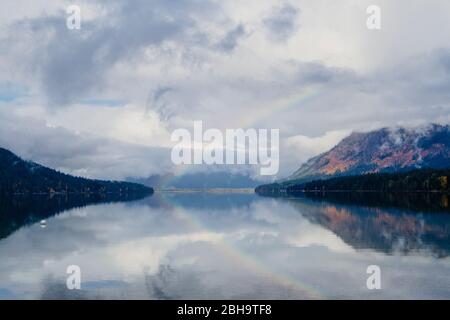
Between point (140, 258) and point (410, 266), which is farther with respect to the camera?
point (140, 258)

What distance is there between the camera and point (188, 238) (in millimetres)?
74938

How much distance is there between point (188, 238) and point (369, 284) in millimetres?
38836

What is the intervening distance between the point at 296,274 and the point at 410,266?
11.2 m
